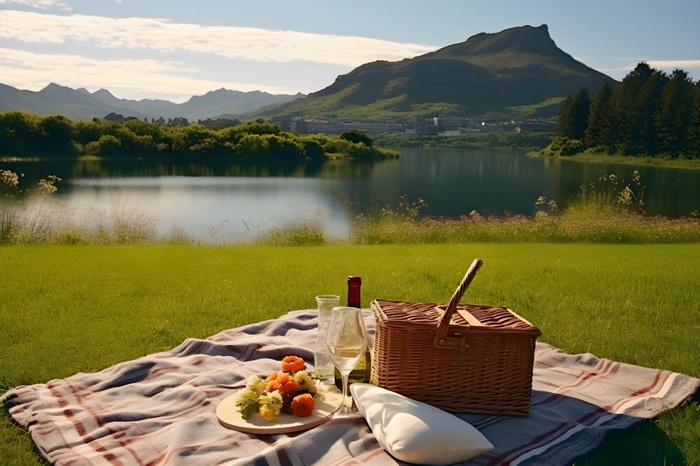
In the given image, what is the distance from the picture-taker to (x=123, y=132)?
133 feet

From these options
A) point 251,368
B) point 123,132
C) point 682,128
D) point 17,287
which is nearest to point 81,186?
point 123,132

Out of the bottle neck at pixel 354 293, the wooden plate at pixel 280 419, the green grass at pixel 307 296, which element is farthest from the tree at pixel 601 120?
the wooden plate at pixel 280 419

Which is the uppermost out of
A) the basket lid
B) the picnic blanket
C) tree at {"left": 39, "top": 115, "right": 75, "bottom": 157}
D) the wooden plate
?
tree at {"left": 39, "top": 115, "right": 75, "bottom": 157}

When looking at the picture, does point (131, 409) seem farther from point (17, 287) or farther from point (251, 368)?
point (17, 287)

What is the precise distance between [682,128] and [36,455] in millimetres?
60546

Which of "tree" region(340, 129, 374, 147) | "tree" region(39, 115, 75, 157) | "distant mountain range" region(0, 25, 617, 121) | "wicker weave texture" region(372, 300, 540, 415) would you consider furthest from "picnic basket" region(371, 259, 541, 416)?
"distant mountain range" region(0, 25, 617, 121)

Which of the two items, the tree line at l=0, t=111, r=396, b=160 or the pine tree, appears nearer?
the tree line at l=0, t=111, r=396, b=160

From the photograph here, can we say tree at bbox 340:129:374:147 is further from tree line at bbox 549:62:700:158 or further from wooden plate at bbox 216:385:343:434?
wooden plate at bbox 216:385:343:434

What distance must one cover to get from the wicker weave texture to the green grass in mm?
564

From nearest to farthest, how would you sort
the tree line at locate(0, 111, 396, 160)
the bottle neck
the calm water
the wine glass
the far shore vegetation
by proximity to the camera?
the wine glass < the bottle neck < the far shore vegetation < the calm water < the tree line at locate(0, 111, 396, 160)

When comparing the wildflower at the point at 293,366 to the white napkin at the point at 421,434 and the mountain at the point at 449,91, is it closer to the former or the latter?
the white napkin at the point at 421,434

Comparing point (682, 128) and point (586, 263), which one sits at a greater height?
point (682, 128)

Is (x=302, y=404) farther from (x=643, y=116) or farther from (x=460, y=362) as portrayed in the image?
(x=643, y=116)

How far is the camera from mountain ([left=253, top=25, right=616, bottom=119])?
156 meters
